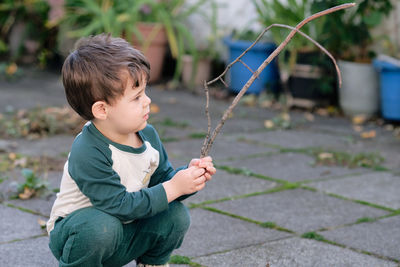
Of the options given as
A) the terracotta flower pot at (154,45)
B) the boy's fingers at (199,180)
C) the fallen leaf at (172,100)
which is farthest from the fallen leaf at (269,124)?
the boy's fingers at (199,180)

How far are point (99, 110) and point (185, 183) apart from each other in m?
0.34

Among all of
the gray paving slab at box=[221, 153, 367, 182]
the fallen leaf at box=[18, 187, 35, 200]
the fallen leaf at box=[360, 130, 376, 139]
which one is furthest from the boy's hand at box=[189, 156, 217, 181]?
the fallen leaf at box=[360, 130, 376, 139]

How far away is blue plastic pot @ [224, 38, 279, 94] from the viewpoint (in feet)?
21.8

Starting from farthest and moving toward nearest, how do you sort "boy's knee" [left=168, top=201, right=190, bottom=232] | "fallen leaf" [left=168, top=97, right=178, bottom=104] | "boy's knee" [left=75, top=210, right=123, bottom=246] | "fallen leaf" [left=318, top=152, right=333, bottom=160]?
"fallen leaf" [left=168, top=97, right=178, bottom=104] → "fallen leaf" [left=318, top=152, right=333, bottom=160] → "boy's knee" [left=168, top=201, right=190, bottom=232] → "boy's knee" [left=75, top=210, right=123, bottom=246]

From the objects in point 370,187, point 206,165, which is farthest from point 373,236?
point 206,165

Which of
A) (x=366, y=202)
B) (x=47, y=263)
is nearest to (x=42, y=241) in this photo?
(x=47, y=263)

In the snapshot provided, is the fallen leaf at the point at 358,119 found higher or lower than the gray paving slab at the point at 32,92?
lower

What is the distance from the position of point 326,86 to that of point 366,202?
292cm

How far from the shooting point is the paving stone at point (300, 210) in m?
2.91

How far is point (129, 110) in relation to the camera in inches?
77.4

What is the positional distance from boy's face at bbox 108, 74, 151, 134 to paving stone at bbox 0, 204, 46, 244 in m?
0.94

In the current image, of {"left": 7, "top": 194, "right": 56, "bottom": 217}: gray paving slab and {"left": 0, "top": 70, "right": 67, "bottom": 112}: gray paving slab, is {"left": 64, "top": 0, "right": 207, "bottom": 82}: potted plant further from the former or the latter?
{"left": 7, "top": 194, "right": 56, "bottom": 217}: gray paving slab

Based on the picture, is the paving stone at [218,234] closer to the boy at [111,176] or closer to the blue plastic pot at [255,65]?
the boy at [111,176]

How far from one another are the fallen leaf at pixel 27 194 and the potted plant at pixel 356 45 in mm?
3510
